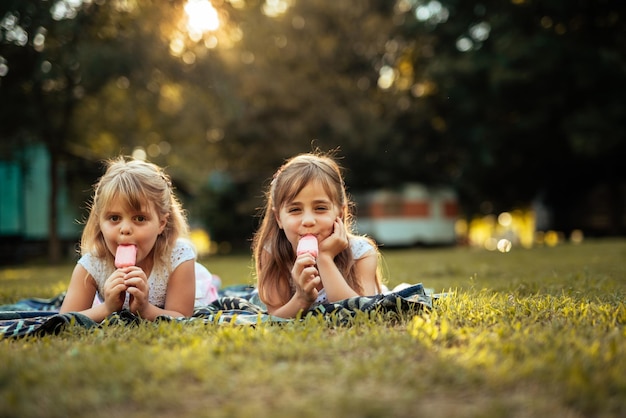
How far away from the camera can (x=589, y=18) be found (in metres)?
19.6

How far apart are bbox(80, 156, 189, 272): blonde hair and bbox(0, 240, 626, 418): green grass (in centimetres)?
88

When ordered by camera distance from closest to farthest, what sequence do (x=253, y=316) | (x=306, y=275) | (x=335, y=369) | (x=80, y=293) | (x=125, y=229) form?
(x=335, y=369) → (x=306, y=275) → (x=253, y=316) → (x=125, y=229) → (x=80, y=293)

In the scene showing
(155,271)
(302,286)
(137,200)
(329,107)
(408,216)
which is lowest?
(302,286)

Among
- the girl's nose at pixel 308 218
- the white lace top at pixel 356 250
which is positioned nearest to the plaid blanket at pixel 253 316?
the white lace top at pixel 356 250

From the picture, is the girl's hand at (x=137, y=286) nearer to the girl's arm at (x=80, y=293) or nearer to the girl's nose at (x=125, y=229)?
the girl's nose at (x=125, y=229)

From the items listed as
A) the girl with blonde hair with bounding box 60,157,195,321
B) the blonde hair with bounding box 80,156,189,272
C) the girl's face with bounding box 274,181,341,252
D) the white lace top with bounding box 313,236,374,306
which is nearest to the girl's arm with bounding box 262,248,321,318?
the girl's face with bounding box 274,181,341,252

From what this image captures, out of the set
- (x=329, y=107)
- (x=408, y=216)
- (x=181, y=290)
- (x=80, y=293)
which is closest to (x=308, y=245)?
(x=181, y=290)

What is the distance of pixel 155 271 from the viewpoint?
13.9 feet

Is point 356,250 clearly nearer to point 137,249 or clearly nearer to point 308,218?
point 308,218

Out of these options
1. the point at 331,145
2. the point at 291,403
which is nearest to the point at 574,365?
the point at 291,403

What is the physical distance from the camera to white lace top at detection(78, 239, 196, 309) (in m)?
4.18

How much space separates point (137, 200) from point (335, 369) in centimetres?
209

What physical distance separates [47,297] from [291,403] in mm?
5287

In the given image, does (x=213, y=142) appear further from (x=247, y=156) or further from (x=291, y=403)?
(x=291, y=403)
